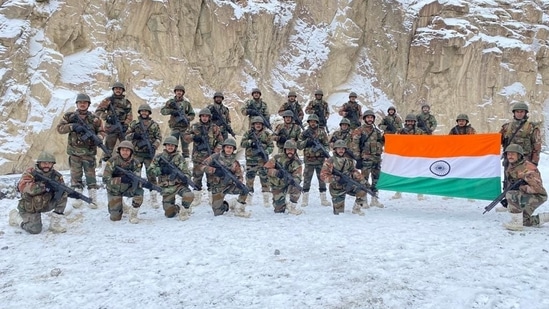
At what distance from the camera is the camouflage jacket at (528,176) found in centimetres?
671

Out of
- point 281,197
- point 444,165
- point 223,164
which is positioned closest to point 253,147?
point 223,164

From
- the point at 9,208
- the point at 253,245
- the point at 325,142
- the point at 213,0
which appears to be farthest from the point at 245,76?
the point at 253,245

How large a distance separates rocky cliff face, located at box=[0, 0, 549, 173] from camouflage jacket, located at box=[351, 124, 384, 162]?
1185cm

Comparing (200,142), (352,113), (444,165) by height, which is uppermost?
(352,113)

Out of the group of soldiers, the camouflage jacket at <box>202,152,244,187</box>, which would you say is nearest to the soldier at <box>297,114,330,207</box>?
the group of soldiers

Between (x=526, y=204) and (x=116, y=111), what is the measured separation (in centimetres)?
903

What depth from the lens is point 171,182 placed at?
812cm

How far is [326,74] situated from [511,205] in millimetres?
18735

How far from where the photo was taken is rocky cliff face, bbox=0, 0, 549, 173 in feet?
55.5

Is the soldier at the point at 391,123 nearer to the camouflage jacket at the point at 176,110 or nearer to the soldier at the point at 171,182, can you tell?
the camouflage jacket at the point at 176,110

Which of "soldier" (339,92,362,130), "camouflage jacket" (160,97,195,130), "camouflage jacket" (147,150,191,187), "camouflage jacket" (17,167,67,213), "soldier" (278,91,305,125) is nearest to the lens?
"camouflage jacket" (17,167,67,213)

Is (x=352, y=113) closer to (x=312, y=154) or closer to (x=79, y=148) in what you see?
(x=312, y=154)

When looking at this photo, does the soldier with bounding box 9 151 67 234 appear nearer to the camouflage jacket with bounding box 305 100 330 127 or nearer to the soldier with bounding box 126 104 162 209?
the soldier with bounding box 126 104 162 209

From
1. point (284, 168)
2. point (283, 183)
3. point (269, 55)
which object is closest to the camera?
point (283, 183)
